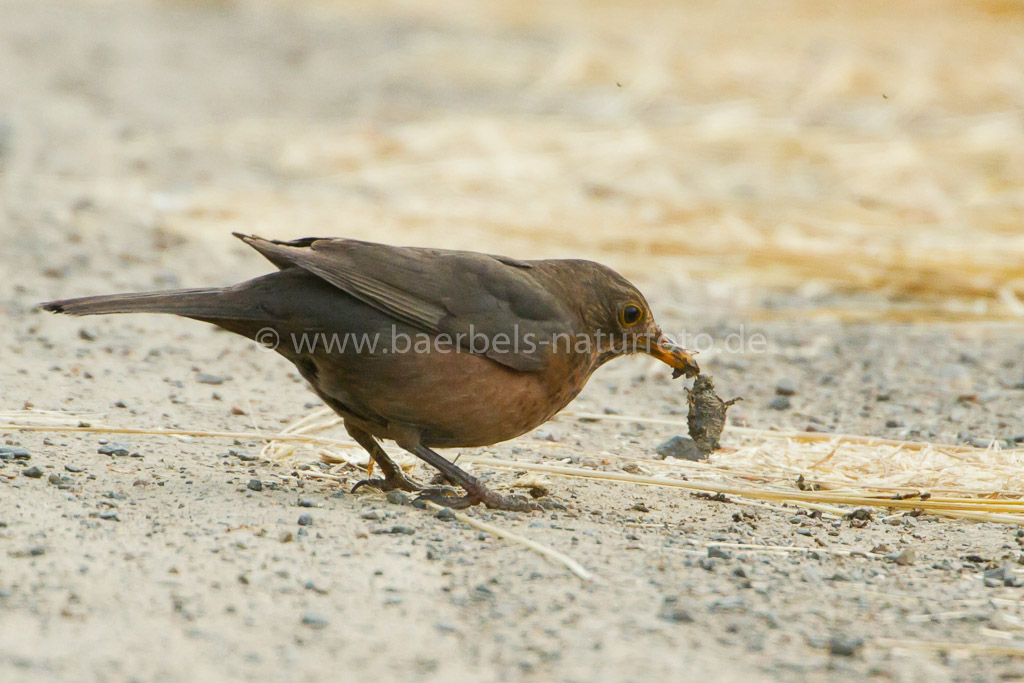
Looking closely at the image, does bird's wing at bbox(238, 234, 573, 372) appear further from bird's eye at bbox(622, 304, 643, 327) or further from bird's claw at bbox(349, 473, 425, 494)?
bird's claw at bbox(349, 473, 425, 494)

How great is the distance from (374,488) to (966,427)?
9.32ft

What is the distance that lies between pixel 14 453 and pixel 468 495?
1.73 m

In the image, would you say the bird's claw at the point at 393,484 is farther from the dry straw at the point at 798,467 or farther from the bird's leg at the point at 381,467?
the dry straw at the point at 798,467

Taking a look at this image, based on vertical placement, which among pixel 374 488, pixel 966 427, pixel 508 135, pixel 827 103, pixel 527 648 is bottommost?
pixel 527 648

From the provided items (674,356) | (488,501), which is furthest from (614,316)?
(488,501)

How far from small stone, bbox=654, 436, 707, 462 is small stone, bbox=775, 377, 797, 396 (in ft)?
4.03

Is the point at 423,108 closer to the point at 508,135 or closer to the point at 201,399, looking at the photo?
the point at 508,135

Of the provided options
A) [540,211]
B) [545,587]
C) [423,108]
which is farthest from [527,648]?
[423,108]

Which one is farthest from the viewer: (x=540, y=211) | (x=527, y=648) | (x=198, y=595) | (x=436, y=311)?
(x=540, y=211)

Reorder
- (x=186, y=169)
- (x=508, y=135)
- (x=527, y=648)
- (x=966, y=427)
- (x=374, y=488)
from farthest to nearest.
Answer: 1. (x=508, y=135)
2. (x=186, y=169)
3. (x=966, y=427)
4. (x=374, y=488)
5. (x=527, y=648)

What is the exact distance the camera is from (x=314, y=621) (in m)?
3.26

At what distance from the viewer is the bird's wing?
171 inches

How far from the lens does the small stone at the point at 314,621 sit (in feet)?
10.6

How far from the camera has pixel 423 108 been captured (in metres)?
12.6
